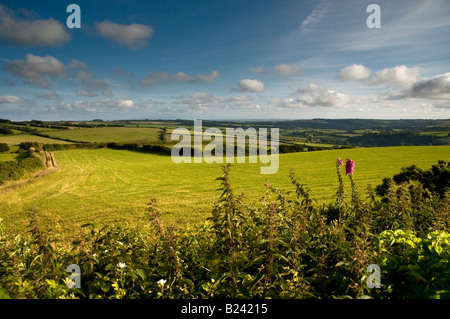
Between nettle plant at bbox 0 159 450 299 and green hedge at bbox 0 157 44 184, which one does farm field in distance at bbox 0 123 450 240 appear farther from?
nettle plant at bbox 0 159 450 299

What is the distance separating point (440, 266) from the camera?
1985 millimetres

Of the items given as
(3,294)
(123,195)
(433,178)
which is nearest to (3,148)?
(123,195)

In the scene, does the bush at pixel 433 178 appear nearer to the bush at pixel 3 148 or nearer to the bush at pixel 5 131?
the bush at pixel 3 148

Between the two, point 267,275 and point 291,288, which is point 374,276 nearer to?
point 291,288

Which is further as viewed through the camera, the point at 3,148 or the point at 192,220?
the point at 3,148

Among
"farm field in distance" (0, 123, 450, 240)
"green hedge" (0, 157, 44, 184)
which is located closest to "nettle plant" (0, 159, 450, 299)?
"farm field in distance" (0, 123, 450, 240)

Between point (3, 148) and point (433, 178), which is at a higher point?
point (3, 148)

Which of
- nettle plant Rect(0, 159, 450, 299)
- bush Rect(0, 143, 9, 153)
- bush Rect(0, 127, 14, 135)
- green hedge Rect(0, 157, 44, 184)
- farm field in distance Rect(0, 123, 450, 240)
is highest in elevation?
bush Rect(0, 127, 14, 135)

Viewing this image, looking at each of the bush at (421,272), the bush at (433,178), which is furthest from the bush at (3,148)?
the bush at (421,272)

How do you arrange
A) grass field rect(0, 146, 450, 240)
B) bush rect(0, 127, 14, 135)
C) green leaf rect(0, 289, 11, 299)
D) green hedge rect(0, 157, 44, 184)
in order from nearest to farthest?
1. green leaf rect(0, 289, 11, 299)
2. grass field rect(0, 146, 450, 240)
3. green hedge rect(0, 157, 44, 184)
4. bush rect(0, 127, 14, 135)

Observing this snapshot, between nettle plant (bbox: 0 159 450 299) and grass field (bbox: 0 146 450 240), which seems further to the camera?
grass field (bbox: 0 146 450 240)

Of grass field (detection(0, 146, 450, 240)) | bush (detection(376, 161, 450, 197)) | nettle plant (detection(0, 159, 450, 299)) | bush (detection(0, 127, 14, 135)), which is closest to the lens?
nettle plant (detection(0, 159, 450, 299))

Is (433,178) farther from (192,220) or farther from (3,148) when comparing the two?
(3,148)
